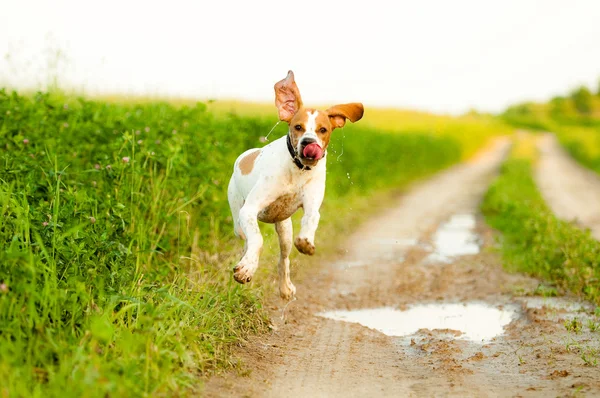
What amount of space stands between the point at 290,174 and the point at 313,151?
48 centimetres

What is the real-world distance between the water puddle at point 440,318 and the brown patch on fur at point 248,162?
6.35 ft

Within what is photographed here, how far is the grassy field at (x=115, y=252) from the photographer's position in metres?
4.11

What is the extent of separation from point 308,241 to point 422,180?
19.6 meters

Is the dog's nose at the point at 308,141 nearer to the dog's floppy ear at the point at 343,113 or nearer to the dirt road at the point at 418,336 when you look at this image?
the dog's floppy ear at the point at 343,113

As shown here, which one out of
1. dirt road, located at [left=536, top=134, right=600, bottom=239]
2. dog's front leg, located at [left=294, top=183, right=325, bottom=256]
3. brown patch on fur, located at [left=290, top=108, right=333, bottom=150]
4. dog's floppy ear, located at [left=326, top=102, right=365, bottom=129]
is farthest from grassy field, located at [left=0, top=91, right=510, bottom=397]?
dirt road, located at [left=536, top=134, right=600, bottom=239]

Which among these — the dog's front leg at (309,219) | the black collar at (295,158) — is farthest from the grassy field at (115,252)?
the black collar at (295,158)

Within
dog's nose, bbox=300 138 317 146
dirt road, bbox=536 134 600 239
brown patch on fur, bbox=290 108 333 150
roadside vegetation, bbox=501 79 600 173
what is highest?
brown patch on fur, bbox=290 108 333 150

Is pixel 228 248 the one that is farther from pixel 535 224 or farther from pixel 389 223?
pixel 389 223

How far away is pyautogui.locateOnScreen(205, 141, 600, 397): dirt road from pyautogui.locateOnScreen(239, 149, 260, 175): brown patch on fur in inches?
50.7

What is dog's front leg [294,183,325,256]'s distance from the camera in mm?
4906

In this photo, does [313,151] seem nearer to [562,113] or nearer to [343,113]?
[343,113]

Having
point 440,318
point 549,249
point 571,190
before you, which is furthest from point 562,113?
point 440,318

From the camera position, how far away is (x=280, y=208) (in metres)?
5.50

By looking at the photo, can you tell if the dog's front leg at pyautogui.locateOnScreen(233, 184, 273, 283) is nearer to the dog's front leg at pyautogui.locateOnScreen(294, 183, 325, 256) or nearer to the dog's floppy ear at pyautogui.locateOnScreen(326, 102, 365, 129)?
the dog's front leg at pyautogui.locateOnScreen(294, 183, 325, 256)
